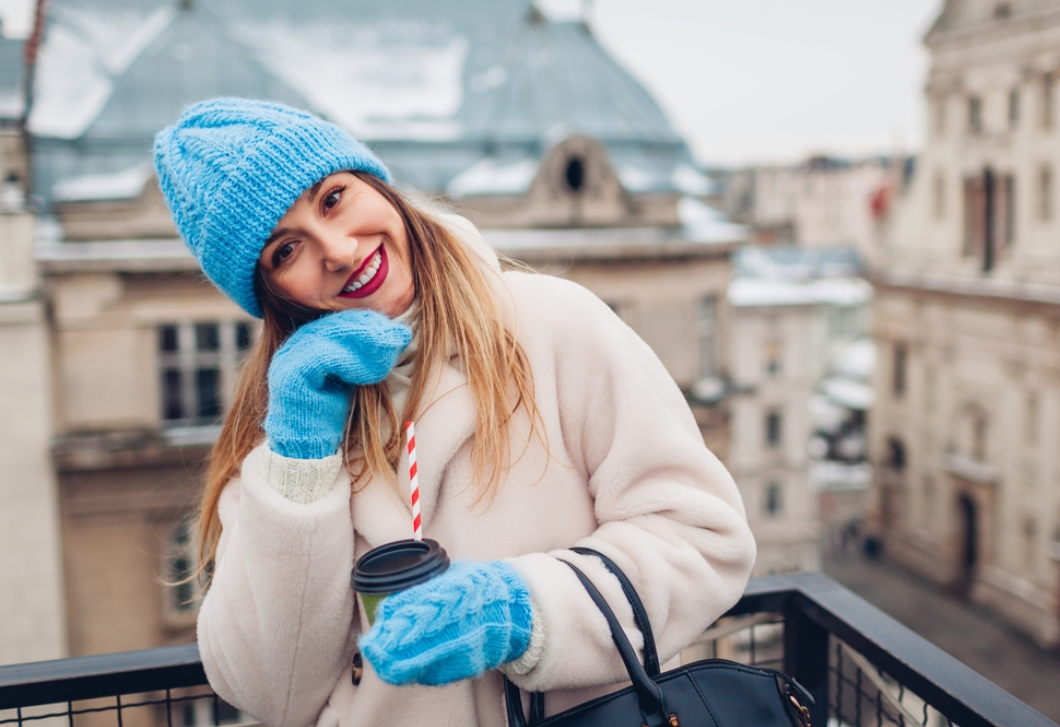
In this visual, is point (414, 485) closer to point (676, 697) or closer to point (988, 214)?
point (676, 697)

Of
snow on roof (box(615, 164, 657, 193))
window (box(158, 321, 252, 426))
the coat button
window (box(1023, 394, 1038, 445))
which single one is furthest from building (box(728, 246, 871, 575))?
the coat button

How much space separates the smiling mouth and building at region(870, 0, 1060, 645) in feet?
70.3

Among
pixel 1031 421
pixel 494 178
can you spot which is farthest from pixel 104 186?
pixel 1031 421

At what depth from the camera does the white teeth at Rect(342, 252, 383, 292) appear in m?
2.03

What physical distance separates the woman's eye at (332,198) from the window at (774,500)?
2465 cm

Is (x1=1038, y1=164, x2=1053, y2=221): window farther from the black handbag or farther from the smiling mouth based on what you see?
the smiling mouth

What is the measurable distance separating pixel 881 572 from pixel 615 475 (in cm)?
2653

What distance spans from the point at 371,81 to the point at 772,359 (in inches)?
634

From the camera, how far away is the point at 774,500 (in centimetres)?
2536

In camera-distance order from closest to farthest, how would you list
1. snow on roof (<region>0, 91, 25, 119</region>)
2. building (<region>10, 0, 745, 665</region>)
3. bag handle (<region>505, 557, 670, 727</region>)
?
bag handle (<region>505, 557, 670, 727</region>) < building (<region>10, 0, 745, 665</region>) < snow on roof (<region>0, 91, 25, 119</region>)

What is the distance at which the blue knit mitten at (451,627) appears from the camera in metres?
1.57

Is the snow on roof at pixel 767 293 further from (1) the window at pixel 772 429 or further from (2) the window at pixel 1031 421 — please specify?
(2) the window at pixel 1031 421

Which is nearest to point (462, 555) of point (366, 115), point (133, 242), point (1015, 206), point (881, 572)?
point (133, 242)

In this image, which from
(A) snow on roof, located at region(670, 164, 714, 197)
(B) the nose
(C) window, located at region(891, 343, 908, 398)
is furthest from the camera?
(C) window, located at region(891, 343, 908, 398)
